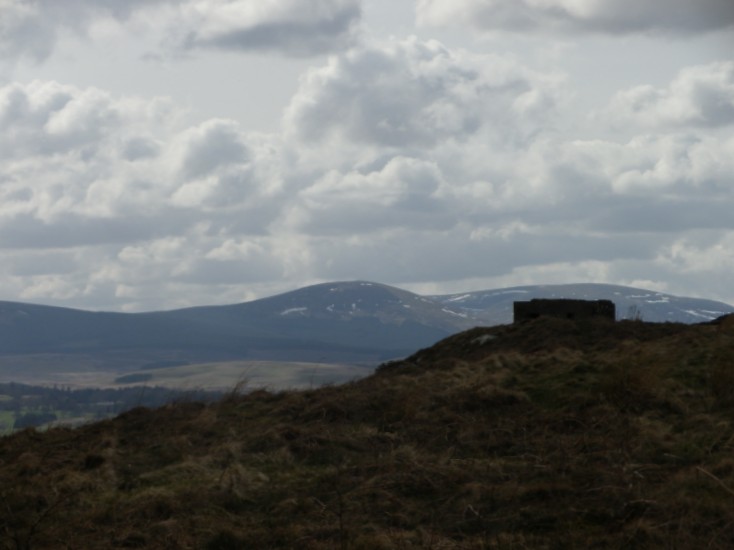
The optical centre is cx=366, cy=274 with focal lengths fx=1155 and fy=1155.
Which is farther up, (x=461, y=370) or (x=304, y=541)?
(x=461, y=370)

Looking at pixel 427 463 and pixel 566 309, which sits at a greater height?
pixel 566 309

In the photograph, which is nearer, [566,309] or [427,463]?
[427,463]

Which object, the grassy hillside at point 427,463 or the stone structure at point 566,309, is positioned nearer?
the grassy hillside at point 427,463

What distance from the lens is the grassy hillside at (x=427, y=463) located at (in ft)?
35.9

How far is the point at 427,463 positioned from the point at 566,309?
36.2 feet

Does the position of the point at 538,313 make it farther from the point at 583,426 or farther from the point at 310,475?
the point at 310,475

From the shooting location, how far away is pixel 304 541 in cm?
1095

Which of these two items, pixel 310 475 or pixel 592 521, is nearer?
pixel 592 521

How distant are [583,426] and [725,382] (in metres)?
2.35

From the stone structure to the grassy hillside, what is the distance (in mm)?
3348

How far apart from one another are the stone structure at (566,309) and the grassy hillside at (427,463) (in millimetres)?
3348

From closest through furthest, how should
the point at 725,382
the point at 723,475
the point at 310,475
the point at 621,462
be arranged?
the point at 723,475
the point at 621,462
the point at 310,475
the point at 725,382

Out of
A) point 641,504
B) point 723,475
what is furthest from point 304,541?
point 723,475

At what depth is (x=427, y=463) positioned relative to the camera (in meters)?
13.3
